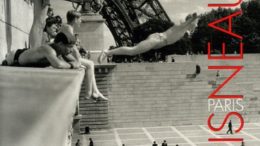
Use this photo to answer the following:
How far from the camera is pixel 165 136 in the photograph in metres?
27.7

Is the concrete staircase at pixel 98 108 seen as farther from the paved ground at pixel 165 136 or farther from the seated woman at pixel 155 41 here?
the seated woman at pixel 155 41

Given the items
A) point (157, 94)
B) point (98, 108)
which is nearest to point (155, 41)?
point (98, 108)

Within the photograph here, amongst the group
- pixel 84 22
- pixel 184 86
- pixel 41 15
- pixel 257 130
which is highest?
pixel 84 22

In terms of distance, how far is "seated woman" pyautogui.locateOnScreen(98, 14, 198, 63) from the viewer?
664cm

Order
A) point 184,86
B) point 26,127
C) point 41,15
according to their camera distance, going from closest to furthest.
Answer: point 26,127
point 41,15
point 184,86

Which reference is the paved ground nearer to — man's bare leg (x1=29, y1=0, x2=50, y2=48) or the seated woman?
the seated woman

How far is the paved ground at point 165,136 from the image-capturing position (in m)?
25.9

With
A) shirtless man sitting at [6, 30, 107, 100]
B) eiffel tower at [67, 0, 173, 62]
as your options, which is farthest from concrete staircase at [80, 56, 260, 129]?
shirtless man sitting at [6, 30, 107, 100]

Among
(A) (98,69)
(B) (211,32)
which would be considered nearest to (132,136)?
(A) (98,69)

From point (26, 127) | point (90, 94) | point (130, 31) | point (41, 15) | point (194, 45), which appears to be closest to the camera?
point (26, 127)

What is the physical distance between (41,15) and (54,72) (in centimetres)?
283

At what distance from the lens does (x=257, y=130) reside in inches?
1161

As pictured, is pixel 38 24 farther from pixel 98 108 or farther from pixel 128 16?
pixel 128 16

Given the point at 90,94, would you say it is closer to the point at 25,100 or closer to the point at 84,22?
the point at 25,100
